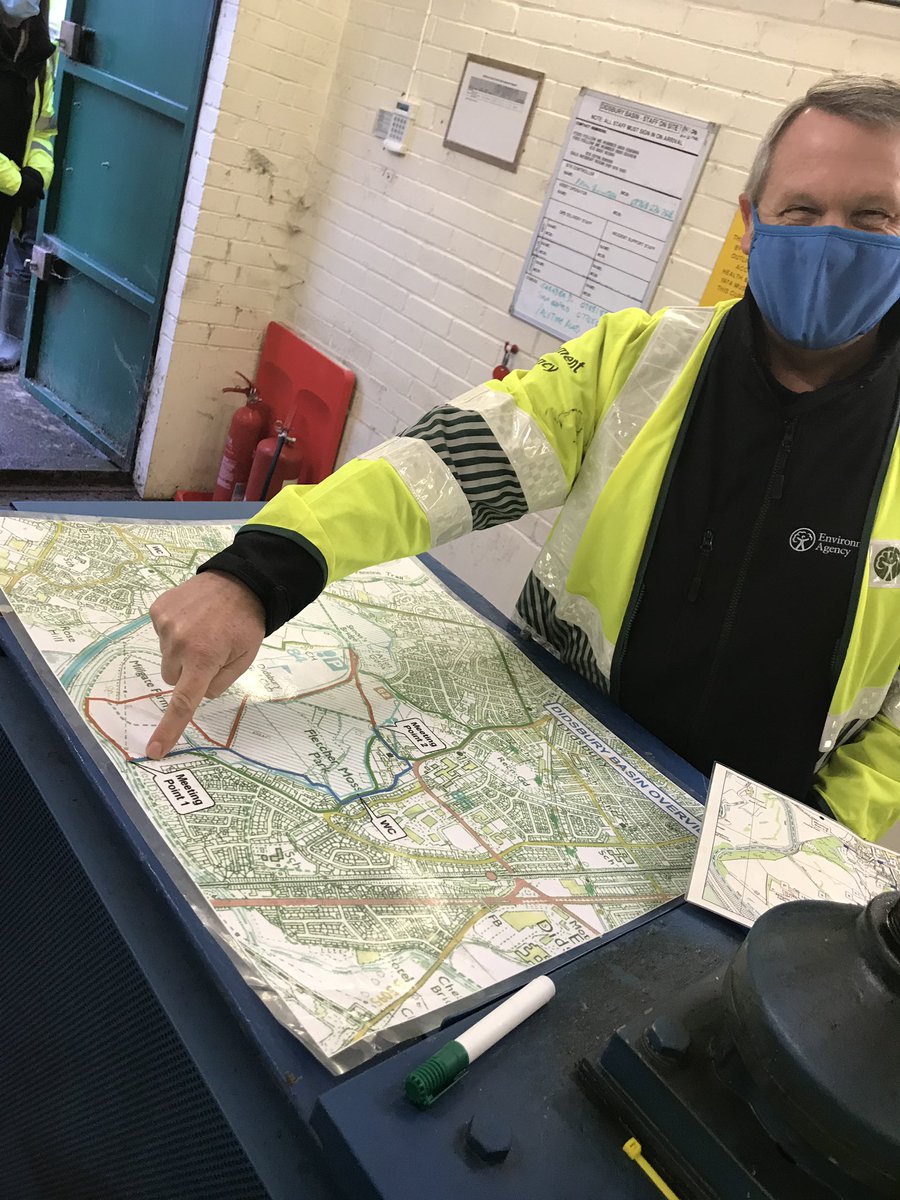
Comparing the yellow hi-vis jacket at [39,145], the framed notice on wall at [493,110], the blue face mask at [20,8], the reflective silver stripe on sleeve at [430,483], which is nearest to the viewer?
the reflective silver stripe on sleeve at [430,483]

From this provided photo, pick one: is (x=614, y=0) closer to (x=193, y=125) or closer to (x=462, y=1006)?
(x=193, y=125)

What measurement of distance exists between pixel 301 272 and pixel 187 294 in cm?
48

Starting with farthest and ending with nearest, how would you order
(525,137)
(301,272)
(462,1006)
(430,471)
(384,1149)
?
1. (301,272)
2. (525,137)
3. (430,471)
4. (462,1006)
5. (384,1149)

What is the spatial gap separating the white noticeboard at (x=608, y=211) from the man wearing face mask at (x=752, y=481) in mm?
1126

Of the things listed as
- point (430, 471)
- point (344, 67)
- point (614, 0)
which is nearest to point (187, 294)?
point (344, 67)

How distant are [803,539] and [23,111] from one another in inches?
133

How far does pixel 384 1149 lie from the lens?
53cm

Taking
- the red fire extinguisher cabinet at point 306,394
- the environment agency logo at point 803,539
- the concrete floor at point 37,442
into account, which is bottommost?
the concrete floor at point 37,442

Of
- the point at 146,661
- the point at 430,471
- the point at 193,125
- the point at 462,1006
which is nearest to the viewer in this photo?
the point at 462,1006

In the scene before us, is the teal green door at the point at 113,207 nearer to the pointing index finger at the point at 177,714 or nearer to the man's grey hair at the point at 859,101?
the man's grey hair at the point at 859,101

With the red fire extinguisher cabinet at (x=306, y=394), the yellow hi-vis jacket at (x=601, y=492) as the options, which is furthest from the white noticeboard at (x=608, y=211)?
the yellow hi-vis jacket at (x=601, y=492)

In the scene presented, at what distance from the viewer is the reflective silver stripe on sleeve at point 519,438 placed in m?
1.13

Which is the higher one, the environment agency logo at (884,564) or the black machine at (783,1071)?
the environment agency logo at (884,564)

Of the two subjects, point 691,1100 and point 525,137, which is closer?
point 691,1100
